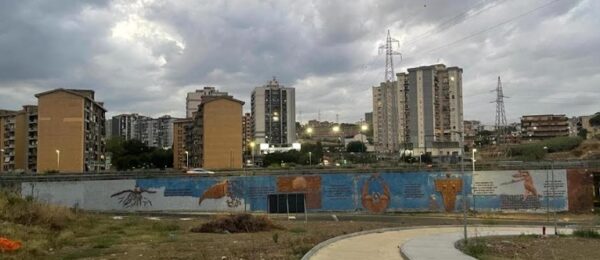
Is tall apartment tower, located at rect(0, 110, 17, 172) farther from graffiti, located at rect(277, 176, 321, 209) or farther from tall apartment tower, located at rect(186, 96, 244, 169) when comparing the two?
graffiti, located at rect(277, 176, 321, 209)

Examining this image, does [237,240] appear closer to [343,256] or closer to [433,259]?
[343,256]

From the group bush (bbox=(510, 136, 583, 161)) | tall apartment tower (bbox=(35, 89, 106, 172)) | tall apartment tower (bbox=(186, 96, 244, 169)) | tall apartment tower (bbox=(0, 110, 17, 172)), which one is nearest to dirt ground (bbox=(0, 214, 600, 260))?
tall apartment tower (bbox=(35, 89, 106, 172))

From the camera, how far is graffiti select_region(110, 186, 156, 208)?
53750 millimetres

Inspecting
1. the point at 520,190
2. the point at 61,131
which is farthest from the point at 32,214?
the point at 61,131

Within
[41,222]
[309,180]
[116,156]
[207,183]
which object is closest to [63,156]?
[116,156]

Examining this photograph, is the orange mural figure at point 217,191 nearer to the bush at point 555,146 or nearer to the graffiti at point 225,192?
the graffiti at point 225,192

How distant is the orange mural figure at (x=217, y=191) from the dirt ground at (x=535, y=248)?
3131cm

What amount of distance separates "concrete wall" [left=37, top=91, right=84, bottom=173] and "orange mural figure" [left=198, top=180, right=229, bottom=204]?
61866 mm

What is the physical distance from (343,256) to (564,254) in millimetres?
9176

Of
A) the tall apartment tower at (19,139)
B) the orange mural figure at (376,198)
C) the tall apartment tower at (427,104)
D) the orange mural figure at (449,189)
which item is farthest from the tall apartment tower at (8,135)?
the orange mural figure at (449,189)

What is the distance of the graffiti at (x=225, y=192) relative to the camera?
172 feet

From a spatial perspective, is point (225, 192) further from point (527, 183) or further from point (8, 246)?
point (8, 246)

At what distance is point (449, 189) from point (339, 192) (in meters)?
10.5

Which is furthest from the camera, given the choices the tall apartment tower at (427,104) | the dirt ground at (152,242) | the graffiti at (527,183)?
the tall apartment tower at (427,104)
